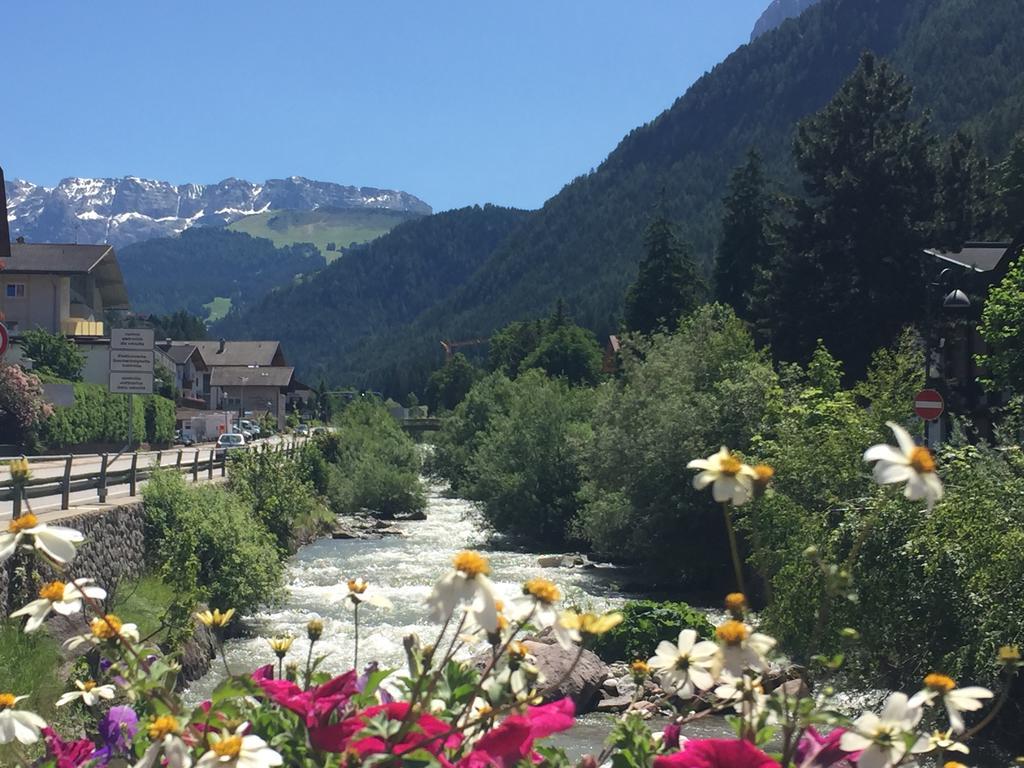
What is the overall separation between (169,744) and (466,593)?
1.98 ft

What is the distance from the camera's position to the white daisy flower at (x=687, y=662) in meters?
2.45

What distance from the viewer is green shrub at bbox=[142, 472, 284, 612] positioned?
76.0ft

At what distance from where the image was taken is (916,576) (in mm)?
13688

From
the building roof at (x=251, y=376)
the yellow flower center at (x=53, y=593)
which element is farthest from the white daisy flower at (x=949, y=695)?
the building roof at (x=251, y=376)

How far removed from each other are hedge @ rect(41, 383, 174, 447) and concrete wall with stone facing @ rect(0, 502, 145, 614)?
30.7 m

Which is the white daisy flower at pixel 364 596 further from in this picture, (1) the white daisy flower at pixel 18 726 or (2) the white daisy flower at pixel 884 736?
(2) the white daisy flower at pixel 884 736

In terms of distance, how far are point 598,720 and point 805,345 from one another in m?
24.0

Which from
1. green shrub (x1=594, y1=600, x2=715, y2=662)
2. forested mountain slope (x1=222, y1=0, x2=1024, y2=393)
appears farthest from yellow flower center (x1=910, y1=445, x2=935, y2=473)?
forested mountain slope (x1=222, y1=0, x2=1024, y2=393)

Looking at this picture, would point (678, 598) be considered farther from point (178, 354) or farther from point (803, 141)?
point (178, 354)

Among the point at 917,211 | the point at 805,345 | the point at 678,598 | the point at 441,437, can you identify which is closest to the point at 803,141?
the point at 917,211

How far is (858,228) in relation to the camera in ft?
130

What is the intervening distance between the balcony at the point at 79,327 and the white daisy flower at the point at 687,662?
65.7 metres

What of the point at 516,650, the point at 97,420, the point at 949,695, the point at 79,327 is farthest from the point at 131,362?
the point at 79,327

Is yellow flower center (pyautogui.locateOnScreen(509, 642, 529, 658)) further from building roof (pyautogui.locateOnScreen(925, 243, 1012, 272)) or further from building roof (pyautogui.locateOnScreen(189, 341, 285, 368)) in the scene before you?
building roof (pyautogui.locateOnScreen(189, 341, 285, 368))
